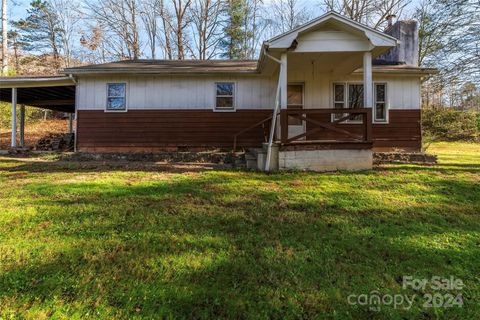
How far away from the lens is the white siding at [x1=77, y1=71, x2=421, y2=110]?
1053cm

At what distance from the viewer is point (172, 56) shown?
81.2 feet

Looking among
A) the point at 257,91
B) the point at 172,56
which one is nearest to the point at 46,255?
the point at 257,91

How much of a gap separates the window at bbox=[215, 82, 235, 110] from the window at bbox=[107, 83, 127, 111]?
11.1 feet

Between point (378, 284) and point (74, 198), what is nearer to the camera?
point (378, 284)

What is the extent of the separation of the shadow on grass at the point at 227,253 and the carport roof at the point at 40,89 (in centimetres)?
741

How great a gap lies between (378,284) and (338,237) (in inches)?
37.9

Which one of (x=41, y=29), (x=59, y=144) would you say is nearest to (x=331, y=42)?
(x=59, y=144)

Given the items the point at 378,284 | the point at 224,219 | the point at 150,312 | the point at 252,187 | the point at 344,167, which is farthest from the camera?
the point at 344,167

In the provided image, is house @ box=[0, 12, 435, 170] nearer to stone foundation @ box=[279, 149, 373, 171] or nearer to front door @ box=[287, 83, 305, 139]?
front door @ box=[287, 83, 305, 139]

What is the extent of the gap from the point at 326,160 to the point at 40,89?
11739 mm

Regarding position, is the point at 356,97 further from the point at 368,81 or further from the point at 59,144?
the point at 59,144

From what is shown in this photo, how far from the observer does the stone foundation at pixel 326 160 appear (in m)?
7.60

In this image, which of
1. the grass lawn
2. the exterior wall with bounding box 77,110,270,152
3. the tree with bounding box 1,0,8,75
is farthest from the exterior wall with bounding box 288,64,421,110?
the tree with bounding box 1,0,8,75

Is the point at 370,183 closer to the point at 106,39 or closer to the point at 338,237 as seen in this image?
the point at 338,237
